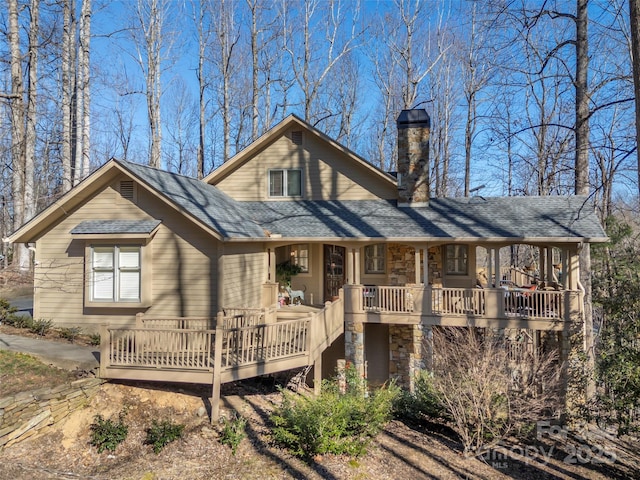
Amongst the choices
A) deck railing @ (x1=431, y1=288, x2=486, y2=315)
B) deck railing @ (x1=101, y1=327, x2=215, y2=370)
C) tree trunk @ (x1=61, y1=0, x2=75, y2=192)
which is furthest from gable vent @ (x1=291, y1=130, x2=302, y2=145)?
tree trunk @ (x1=61, y1=0, x2=75, y2=192)

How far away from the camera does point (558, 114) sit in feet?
78.6

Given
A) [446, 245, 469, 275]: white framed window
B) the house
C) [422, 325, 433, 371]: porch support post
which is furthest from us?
[446, 245, 469, 275]: white framed window

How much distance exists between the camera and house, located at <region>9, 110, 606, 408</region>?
9.62 m

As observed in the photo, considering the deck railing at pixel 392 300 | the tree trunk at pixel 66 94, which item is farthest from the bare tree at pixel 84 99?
the deck railing at pixel 392 300

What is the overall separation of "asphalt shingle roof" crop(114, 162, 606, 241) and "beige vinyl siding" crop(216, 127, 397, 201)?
36 centimetres

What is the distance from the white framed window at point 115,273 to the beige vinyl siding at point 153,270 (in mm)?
291

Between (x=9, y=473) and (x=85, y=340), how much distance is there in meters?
4.36

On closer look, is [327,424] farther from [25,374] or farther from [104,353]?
[25,374]

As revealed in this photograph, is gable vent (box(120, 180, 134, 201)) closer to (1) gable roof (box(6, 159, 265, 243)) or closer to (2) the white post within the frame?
(1) gable roof (box(6, 159, 265, 243))

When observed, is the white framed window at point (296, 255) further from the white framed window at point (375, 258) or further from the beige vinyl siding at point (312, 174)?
the white framed window at point (375, 258)

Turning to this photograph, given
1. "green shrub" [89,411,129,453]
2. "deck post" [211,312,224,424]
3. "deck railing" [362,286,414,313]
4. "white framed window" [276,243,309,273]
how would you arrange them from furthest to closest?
"white framed window" [276,243,309,273], "deck railing" [362,286,414,313], "deck post" [211,312,224,424], "green shrub" [89,411,129,453]

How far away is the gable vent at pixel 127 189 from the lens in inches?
432

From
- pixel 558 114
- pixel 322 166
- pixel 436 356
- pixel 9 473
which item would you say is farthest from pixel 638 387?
pixel 558 114

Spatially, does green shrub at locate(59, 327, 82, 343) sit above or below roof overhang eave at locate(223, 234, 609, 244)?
below
